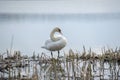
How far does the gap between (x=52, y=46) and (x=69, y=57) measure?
4.27 feet

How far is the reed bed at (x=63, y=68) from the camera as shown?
5.98 metres

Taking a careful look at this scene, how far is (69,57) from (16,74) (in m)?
1.37

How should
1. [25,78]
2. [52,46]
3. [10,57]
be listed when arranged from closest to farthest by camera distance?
[25,78] < [10,57] < [52,46]

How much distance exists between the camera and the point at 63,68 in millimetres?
6785

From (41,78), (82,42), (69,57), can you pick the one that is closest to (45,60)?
(69,57)

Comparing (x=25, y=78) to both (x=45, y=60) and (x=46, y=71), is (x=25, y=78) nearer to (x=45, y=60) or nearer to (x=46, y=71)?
(x=46, y=71)

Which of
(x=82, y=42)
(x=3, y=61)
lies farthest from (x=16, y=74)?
(x=82, y=42)

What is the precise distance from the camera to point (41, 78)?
6012 mm

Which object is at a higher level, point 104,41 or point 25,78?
point 104,41

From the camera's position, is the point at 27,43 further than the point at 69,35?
No

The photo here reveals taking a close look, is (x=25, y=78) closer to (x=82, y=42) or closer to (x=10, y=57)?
(x=10, y=57)

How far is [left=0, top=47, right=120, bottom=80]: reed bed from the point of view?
19.6ft

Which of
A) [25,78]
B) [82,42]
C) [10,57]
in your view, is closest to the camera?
[25,78]

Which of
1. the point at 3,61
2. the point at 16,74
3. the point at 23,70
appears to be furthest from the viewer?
the point at 3,61
